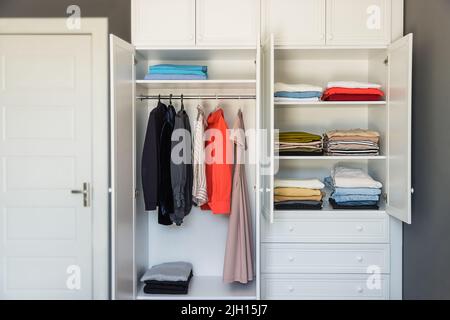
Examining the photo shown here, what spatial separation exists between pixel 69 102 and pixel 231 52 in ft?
3.80

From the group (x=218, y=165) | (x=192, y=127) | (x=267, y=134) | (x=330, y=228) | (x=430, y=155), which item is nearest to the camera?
(x=430, y=155)

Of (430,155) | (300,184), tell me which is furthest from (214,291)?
(430,155)

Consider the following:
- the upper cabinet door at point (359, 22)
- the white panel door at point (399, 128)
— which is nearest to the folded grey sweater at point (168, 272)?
the white panel door at point (399, 128)

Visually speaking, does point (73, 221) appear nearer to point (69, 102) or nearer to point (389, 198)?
point (69, 102)

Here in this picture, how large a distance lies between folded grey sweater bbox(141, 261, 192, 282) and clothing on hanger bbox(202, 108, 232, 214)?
481mm

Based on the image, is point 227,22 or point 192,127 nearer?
point 227,22

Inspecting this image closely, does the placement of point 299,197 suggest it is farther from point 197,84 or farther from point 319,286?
point 197,84

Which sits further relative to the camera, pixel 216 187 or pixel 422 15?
pixel 216 187

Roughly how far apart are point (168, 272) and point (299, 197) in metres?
1.01

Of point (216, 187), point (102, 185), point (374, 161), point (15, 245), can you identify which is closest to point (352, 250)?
point (374, 161)

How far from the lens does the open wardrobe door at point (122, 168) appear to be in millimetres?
1968

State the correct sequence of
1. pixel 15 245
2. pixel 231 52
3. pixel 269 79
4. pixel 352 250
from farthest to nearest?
pixel 15 245, pixel 231 52, pixel 352 250, pixel 269 79

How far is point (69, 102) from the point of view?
255 cm

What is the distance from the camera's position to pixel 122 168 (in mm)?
2092
